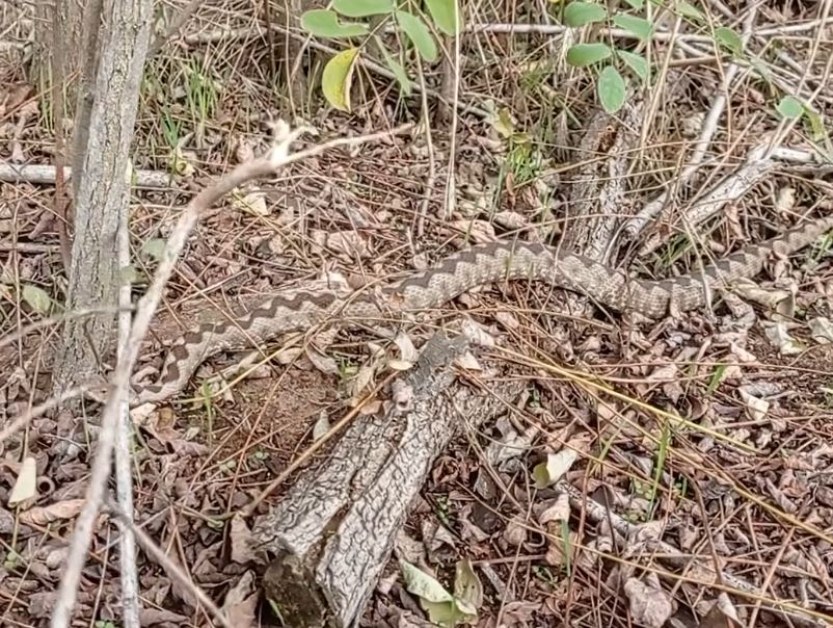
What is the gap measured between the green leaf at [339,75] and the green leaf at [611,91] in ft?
3.79

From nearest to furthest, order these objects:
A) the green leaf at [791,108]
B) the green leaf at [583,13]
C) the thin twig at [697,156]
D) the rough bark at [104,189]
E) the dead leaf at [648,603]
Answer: the rough bark at [104,189]
the dead leaf at [648,603]
the green leaf at [583,13]
the green leaf at [791,108]
the thin twig at [697,156]

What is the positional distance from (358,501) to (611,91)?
1899mm

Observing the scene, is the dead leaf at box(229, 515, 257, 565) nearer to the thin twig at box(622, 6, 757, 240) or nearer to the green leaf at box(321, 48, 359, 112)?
the green leaf at box(321, 48, 359, 112)

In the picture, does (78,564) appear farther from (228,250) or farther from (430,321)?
(228,250)

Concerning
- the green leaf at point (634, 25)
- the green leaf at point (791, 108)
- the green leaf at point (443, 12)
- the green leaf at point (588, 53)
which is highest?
the green leaf at point (443, 12)

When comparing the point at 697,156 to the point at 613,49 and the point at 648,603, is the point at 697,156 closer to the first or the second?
the point at 613,49

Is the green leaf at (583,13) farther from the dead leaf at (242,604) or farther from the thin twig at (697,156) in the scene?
the dead leaf at (242,604)

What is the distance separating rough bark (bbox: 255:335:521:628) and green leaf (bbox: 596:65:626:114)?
43.8 inches

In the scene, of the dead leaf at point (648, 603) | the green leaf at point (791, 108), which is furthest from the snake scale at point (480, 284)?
the dead leaf at point (648, 603)

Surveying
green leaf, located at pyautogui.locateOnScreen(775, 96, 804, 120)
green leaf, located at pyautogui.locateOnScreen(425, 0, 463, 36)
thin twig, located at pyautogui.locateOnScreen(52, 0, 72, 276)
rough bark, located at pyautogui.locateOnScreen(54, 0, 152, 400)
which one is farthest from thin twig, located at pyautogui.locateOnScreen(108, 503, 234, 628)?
green leaf, located at pyautogui.locateOnScreen(775, 96, 804, 120)

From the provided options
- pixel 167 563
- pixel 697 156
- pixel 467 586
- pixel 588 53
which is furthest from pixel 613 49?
pixel 167 563

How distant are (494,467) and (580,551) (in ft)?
1.69

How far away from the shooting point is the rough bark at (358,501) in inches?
115

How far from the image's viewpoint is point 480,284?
485 cm
